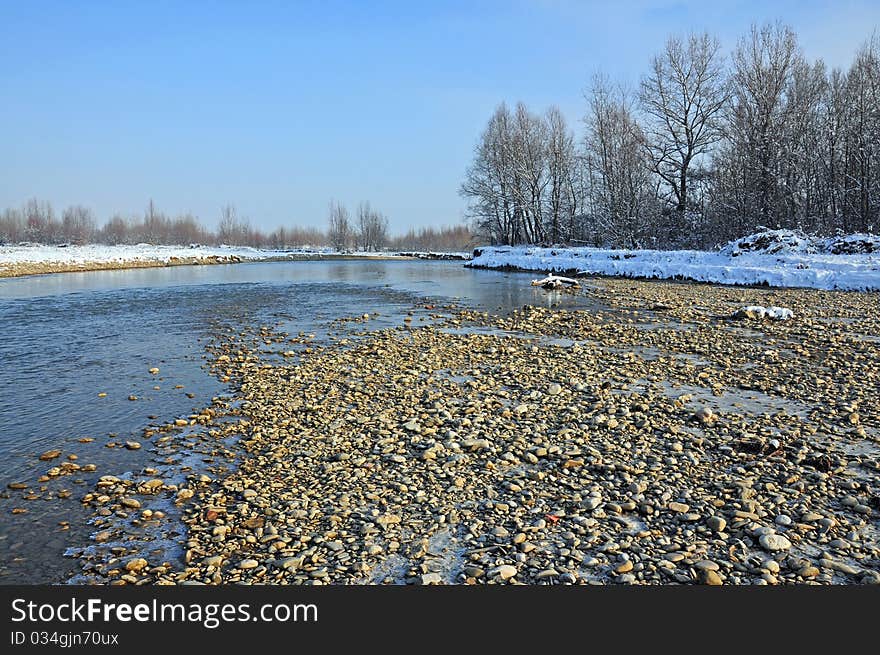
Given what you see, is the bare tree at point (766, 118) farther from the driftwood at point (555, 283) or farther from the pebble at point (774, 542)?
the pebble at point (774, 542)

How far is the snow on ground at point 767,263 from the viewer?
883 inches

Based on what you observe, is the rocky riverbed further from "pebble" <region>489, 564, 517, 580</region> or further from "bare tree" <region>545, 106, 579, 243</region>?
"bare tree" <region>545, 106, 579, 243</region>

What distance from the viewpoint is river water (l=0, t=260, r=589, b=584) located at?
15.1 feet

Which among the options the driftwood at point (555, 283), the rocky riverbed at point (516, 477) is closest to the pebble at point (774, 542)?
the rocky riverbed at point (516, 477)

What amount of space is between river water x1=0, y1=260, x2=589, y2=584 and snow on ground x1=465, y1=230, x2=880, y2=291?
9724 mm

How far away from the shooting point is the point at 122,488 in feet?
16.8

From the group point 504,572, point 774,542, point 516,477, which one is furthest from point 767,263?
point 504,572

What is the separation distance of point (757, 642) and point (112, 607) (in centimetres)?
371

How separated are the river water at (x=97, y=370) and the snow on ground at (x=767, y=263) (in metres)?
9.72

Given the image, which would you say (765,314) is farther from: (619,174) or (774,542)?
(619,174)

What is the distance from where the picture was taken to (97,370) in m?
10.1

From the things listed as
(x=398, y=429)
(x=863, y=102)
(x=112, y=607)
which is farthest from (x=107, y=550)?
(x=863, y=102)

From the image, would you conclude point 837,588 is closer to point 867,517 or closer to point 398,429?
point 867,517

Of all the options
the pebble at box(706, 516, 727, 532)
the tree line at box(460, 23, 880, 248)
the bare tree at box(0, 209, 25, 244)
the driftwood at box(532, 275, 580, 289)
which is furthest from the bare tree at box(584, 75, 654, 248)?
the bare tree at box(0, 209, 25, 244)
